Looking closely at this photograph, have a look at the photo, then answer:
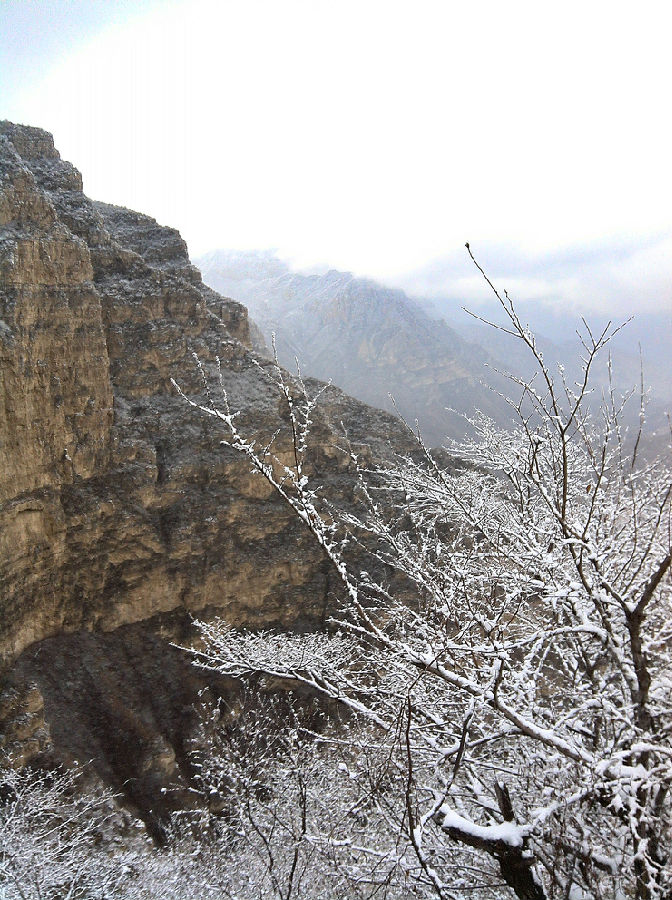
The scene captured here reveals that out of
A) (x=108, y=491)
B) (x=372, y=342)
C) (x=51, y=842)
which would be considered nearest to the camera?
(x=51, y=842)

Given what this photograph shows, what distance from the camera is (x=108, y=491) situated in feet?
57.1

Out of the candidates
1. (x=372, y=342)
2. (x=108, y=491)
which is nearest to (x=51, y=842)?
(x=108, y=491)

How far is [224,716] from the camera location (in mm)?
15953

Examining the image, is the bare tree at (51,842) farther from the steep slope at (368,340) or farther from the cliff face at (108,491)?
the steep slope at (368,340)

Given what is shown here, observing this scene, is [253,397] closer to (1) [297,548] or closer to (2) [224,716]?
(1) [297,548]

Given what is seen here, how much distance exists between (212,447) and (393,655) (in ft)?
55.7

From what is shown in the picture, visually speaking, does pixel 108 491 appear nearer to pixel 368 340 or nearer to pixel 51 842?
pixel 51 842

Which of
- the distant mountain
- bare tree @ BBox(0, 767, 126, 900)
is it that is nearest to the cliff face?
bare tree @ BBox(0, 767, 126, 900)

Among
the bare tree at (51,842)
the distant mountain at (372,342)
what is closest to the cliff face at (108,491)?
the bare tree at (51,842)

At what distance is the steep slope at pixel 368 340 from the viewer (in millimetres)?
107062

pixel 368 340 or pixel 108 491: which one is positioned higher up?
pixel 368 340

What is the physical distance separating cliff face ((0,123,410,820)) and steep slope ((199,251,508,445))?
7321 cm

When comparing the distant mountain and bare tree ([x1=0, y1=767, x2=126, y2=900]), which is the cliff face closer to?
bare tree ([x1=0, y1=767, x2=126, y2=900])

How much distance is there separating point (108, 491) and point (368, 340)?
109 metres
